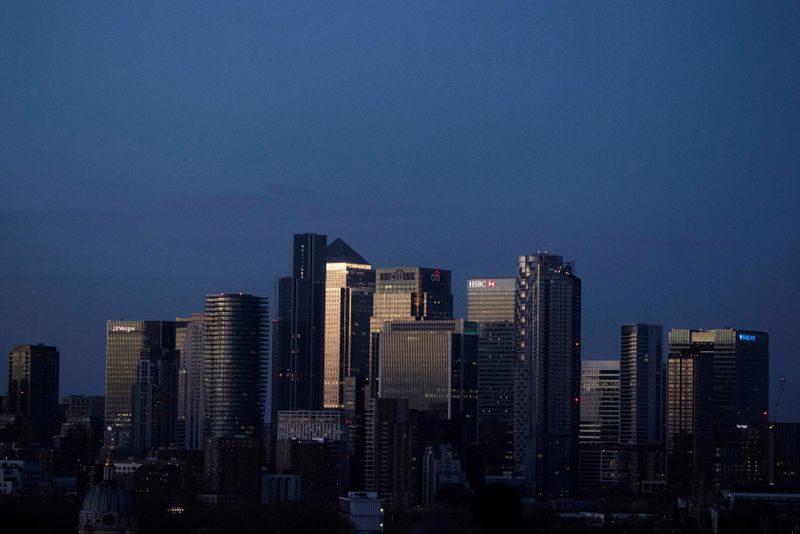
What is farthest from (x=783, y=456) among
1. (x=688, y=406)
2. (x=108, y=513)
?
(x=108, y=513)

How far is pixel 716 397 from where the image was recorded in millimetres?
187375

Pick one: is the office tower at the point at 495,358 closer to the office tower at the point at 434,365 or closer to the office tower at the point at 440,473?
the office tower at the point at 434,365

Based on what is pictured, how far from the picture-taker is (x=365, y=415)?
18088 centimetres

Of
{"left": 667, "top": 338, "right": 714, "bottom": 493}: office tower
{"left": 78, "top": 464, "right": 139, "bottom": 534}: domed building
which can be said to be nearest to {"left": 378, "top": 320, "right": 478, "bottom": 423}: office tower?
{"left": 667, "top": 338, "right": 714, "bottom": 493}: office tower

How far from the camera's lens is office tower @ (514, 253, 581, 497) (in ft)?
597

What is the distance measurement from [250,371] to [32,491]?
188 feet

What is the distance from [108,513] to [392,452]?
317 ft

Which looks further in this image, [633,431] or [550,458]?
[633,431]

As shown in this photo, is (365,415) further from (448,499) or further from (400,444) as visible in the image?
(448,499)

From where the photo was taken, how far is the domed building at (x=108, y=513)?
226 ft

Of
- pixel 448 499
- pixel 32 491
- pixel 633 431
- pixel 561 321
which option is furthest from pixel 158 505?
pixel 633 431

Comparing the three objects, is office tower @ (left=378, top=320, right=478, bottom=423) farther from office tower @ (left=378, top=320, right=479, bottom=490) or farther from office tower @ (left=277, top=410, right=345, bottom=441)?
office tower @ (left=277, top=410, right=345, bottom=441)

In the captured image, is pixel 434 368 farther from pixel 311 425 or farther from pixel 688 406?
pixel 688 406

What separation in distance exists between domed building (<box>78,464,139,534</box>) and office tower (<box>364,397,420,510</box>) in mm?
84530
